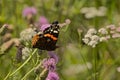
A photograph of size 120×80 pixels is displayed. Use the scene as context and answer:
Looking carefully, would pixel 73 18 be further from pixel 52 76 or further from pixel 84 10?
pixel 52 76

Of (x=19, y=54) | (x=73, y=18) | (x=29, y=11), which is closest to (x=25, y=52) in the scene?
(x=19, y=54)

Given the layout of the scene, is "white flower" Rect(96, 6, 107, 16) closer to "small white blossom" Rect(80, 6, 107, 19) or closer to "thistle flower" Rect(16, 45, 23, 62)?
"small white blossom" Rect(80, 6, 107, 19)

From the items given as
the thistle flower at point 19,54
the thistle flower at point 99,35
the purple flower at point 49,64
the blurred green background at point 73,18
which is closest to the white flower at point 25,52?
the thistle flower at point 19,54

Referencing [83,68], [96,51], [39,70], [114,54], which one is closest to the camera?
[39,70]

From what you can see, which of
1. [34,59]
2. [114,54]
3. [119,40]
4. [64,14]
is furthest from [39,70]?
[64,14]

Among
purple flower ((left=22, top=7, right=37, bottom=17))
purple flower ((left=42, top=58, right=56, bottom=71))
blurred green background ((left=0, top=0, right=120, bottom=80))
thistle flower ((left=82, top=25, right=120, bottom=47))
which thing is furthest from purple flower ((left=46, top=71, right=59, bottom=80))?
purple flower ((left=22, top=7, right=37, bottom=17))

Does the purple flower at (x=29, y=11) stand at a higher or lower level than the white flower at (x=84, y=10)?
higher

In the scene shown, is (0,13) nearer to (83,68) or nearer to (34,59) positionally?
(83,68)

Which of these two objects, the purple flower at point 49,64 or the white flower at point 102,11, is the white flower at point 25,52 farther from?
the white flower at point 102,11
